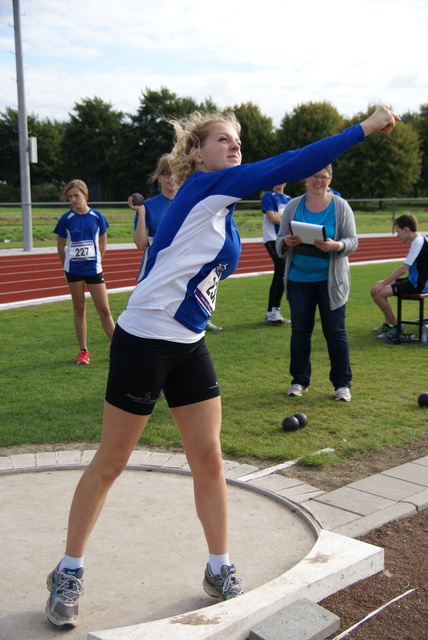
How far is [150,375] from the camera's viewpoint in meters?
2.83

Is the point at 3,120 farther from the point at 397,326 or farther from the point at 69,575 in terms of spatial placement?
the point at 69,575

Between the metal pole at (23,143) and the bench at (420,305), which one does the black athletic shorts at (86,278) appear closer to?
the bench at (420,305)

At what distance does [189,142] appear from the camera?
116 inches

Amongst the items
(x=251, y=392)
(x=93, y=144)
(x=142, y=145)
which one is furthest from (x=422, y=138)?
(x=251, y=392)

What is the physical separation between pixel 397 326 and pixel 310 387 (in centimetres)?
291

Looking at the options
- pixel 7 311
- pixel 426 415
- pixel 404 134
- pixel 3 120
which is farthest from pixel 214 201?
pixel 3 120

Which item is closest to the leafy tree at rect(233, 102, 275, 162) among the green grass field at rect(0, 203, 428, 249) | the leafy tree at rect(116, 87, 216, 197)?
the leafy tree at rect(116, 87, 216, 197)

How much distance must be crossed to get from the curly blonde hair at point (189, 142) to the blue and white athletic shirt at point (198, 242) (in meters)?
0.14

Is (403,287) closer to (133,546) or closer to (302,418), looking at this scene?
(302,418)

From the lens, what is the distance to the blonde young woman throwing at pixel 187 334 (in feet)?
9.00

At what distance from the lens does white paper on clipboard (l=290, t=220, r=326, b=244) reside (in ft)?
20.1

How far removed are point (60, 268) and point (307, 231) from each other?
1227cm

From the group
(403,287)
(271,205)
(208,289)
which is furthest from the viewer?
(271,205)

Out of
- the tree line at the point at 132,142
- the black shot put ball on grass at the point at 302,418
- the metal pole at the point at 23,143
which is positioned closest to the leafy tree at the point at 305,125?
the tree line at the point at 132,142
